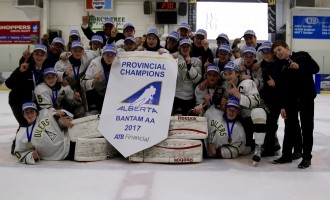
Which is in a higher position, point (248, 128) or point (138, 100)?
point (138, 100)

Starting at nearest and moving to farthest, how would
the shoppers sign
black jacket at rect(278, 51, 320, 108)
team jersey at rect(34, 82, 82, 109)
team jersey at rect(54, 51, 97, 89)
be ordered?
black jacket at rect(278, 51, 320, 108), team jersey at rect(34, 82, 82, 109), team jersey at rect(54, 51, 97, 89), the shoppers sign

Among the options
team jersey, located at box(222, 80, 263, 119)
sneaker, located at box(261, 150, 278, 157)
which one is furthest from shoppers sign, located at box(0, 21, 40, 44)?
sneaker, located at box(261, 150, 278, 157)

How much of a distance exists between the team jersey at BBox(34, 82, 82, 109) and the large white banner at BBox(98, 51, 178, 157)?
453mm

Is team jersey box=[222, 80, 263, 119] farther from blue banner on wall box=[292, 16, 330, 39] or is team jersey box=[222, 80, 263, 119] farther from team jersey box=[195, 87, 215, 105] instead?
blue banner on wall box=[292, 16, 330, 39]

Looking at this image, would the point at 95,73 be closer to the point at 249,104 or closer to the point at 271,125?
the point at 249,104

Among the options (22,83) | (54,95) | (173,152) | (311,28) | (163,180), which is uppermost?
(311,28)

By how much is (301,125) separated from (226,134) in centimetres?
79

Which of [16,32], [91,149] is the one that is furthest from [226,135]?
[16,32]

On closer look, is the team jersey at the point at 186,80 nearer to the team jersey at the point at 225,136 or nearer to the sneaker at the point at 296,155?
the team jersey at the point at 225,136

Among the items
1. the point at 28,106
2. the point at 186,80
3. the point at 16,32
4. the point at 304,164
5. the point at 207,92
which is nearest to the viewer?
the point at 304,164

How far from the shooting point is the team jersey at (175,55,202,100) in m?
4.32

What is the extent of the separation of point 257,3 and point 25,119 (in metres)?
13.0

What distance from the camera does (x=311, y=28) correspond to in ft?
55.1

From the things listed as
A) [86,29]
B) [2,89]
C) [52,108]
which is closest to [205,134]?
[52,108]
